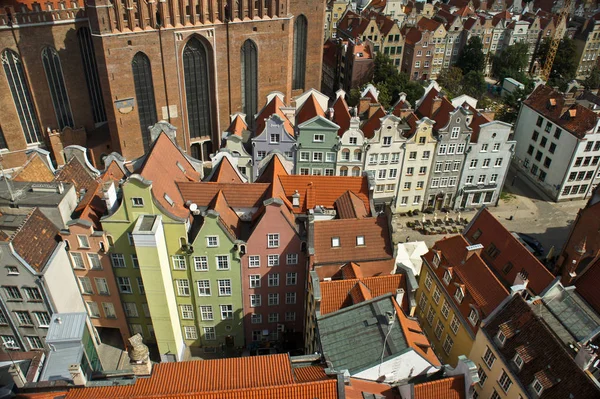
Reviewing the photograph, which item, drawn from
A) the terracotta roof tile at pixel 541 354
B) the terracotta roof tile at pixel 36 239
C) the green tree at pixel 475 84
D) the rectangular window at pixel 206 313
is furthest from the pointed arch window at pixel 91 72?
the green tree at pixel 475 84

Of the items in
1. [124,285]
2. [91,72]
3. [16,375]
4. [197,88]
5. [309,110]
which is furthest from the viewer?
[91,72]

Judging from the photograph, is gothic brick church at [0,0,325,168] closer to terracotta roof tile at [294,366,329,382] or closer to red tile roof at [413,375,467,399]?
terracotta roof tile at [294,366,329,382]

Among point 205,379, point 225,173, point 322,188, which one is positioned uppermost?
point 225,173

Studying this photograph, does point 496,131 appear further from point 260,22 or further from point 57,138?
point 57,138

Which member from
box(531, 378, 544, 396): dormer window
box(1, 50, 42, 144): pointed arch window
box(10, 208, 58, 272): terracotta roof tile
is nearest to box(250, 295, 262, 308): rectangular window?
box(10, 208, 58, 272): terracotta roof tile

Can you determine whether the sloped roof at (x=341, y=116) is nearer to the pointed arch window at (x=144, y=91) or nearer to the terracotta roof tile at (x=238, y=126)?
the terracotta roof tile at (x=238, y=126)

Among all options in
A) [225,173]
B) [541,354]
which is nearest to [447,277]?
[541,354]

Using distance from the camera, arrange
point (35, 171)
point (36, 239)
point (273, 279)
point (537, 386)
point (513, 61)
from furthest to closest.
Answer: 1. point (513, 61)
2. point (35, 171)
3. point (273, 279)
4. point (36, 239)
5. point (537, 386)

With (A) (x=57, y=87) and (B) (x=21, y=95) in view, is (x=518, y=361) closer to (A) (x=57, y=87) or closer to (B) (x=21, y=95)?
(A) (x=57, y=87)
